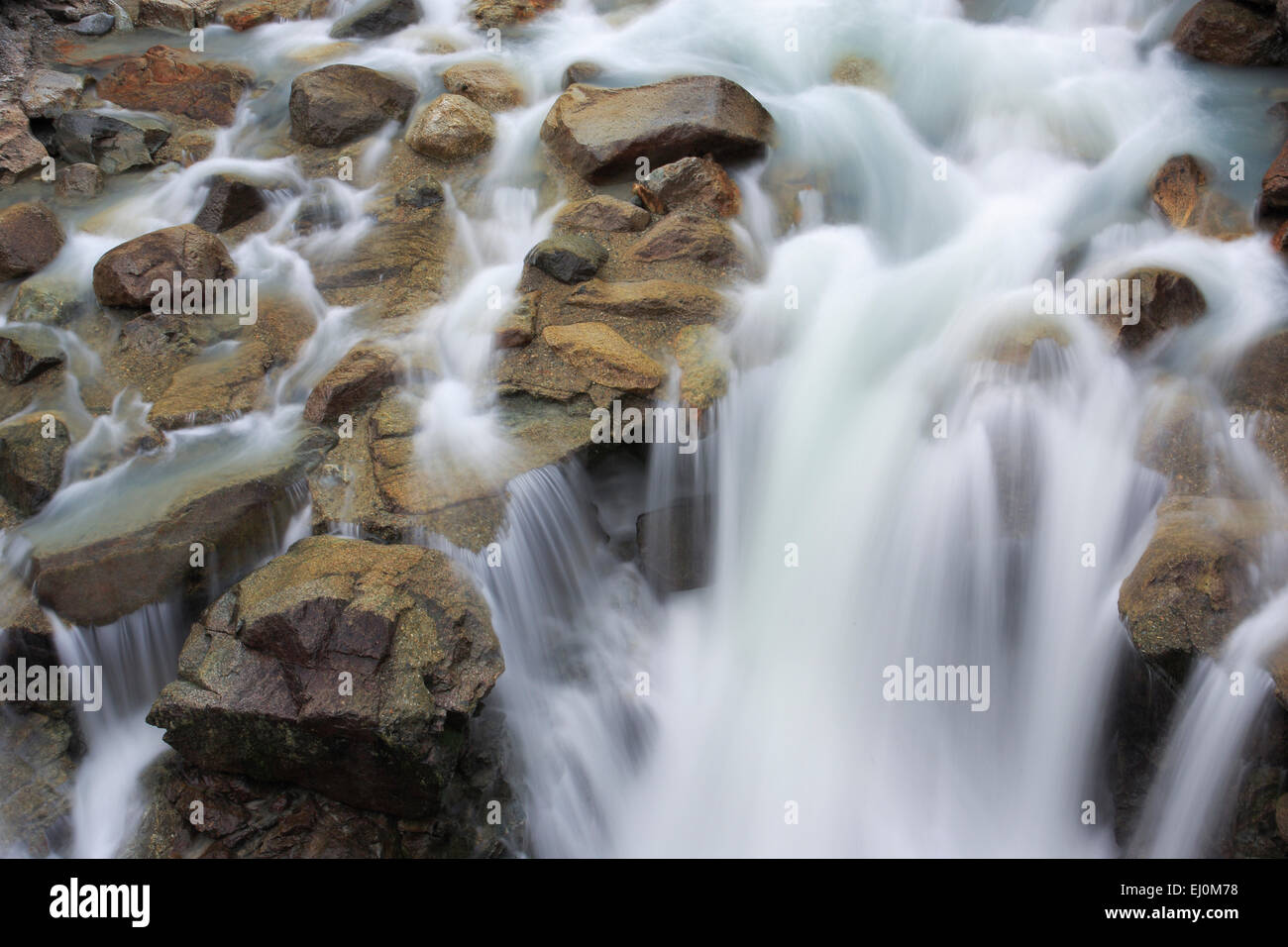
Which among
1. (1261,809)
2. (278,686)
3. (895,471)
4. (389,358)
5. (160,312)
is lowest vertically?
(1261,809)

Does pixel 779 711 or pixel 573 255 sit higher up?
pixel 573 255

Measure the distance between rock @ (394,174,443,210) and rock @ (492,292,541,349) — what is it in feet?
7.09

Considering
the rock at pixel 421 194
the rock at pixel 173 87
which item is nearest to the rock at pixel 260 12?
the rock at pixel 173 87

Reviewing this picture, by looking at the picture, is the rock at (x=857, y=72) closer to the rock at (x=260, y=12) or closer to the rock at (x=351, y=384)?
the rock at (x=351, y=384)

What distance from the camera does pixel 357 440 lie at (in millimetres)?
6254

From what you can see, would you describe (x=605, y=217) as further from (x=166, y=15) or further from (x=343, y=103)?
(x=166, y=15)

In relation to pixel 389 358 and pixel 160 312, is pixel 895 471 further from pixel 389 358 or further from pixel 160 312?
pixel 160 312

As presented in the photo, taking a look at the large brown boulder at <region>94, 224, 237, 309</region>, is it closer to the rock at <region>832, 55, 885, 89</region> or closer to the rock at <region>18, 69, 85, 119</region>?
the rock at <region>18, 69, 85, 119</region>

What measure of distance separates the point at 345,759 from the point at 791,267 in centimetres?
494

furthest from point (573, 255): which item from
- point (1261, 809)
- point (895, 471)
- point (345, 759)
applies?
point (1261, 809)

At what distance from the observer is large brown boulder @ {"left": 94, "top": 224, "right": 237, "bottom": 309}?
7.25 meters

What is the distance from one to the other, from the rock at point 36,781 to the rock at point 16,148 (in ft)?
19.6

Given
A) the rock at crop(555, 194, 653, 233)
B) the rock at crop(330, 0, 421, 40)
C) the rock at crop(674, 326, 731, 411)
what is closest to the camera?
the rock at crop(674, 326, 731, 411)

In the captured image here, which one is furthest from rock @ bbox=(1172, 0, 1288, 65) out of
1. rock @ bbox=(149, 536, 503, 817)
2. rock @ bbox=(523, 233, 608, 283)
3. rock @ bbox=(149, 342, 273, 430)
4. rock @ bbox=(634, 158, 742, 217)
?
rock @ bbox=(149, 342, 273, 430)
